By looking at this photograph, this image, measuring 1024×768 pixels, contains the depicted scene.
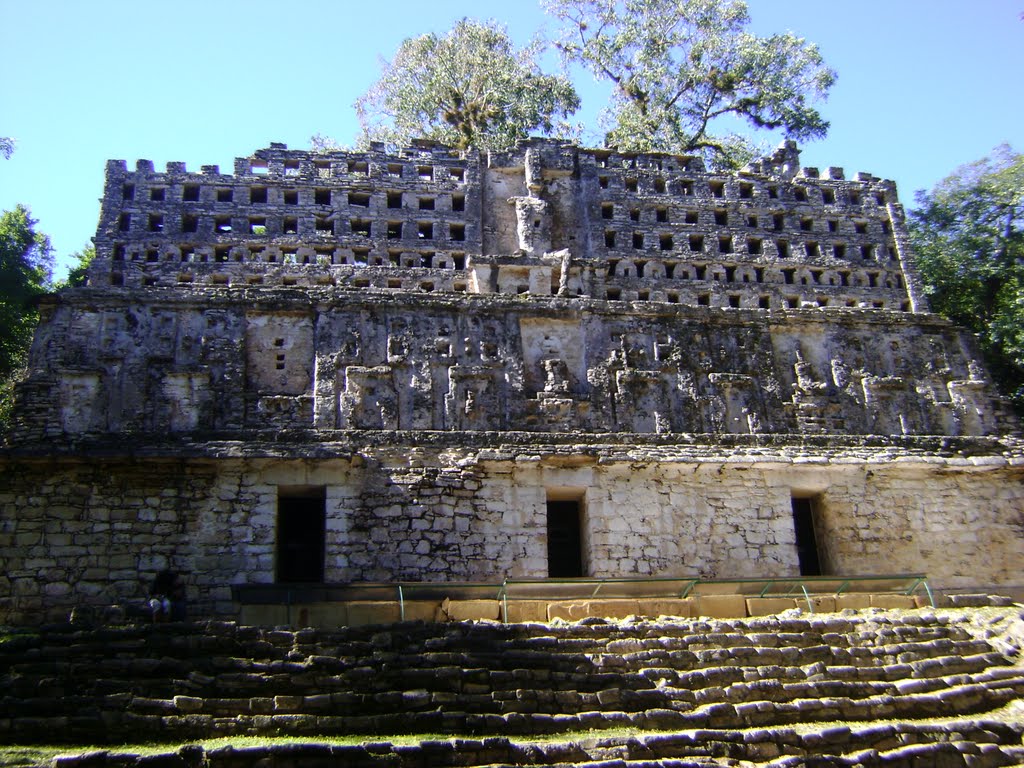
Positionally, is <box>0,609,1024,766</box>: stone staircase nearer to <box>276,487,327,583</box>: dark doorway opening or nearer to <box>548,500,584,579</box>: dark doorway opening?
<box>548,500,584,579</box>: dark doorway opening

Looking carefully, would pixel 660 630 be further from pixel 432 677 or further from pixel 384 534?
pixel 384 534

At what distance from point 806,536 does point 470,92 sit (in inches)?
986

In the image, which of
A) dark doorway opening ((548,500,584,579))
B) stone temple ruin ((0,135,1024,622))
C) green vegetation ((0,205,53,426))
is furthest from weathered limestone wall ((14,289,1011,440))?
green vegetation ((0,205,53,426))

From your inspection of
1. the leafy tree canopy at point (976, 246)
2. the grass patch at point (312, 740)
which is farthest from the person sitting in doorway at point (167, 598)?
the leafy tree canopy at point (976, 246)

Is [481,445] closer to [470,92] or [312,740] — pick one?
[312,740]

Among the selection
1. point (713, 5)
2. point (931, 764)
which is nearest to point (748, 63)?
point (713, 5)

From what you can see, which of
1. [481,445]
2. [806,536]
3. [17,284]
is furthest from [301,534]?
[17,284]

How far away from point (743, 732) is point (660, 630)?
6.90 feet

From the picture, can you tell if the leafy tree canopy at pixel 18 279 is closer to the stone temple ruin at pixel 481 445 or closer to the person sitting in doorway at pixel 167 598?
the stone temple ruin at pixel 481 445

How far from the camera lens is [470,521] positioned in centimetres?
1587

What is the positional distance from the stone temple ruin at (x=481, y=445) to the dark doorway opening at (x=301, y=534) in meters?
0.04

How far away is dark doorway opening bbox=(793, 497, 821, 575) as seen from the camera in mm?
17328

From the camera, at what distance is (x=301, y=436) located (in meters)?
16.2

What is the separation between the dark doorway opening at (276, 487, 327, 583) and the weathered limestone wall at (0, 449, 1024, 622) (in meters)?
0.36
